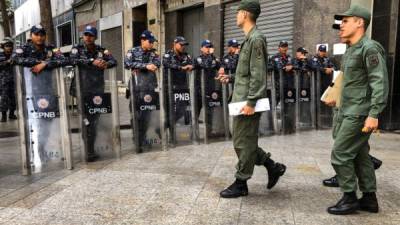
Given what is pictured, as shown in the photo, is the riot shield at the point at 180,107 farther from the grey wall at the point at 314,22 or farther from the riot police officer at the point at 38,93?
the grey wall at the point at 314,22

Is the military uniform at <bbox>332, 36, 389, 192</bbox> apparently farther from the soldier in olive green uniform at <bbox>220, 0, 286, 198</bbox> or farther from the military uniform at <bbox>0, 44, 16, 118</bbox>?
the military uniform at <bbox>0, 44, 16, 118</bbox>

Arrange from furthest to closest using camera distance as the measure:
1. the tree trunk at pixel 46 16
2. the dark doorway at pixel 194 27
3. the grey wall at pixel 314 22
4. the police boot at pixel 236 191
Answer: the dark doorway at pixel 194 27 < the tree trunk at pixel 46 16 < the grey wall at pixel 314 22 < the police boot at pixel 236 191

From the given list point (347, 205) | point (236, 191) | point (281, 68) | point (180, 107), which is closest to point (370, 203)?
point (347, 205)

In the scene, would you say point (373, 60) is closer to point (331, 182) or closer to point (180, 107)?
point (331, 182)

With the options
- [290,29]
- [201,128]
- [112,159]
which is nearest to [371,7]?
[290,29]

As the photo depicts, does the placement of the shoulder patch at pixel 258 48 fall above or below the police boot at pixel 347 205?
above

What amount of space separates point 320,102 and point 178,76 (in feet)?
12.1

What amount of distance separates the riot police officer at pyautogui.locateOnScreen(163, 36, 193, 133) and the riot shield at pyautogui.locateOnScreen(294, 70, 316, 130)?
2.60 metres

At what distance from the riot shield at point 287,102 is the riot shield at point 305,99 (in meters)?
0.12

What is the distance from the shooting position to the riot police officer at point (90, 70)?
554 centimetres

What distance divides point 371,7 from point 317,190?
5.67 m

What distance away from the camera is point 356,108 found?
3.56 meters

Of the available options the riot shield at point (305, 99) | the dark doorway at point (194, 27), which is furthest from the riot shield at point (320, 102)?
the dark doorway at point (194, 27)

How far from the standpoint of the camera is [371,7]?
8609 mm
